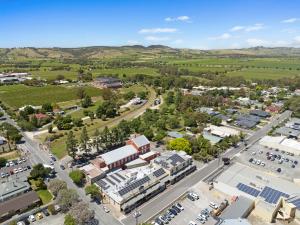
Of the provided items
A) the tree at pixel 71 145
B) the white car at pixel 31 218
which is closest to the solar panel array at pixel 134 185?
the white car at pixel 31 218

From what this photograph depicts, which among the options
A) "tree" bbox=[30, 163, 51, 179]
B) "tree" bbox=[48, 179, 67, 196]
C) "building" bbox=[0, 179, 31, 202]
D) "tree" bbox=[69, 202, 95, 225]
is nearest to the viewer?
"tree" bbox=[69, 202, 95, 225]

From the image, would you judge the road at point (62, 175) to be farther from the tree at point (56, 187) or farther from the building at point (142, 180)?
the tree at point (56, 187)

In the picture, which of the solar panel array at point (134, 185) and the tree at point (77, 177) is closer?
the solar panel array at point (134, 185)

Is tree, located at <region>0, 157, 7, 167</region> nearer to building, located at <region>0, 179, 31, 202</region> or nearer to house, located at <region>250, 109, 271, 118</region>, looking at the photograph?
building, located at <region>0, 179, 31, 202</region>

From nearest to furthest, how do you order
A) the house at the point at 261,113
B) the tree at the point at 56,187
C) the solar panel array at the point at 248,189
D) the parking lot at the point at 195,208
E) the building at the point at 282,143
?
1. the parking lot at the point at 195,208
2. the tree at the point at 56,187
3. the solar panel array at the point at 248,189
4. the building at the point at 282,143
5. the house at the point at 261,113

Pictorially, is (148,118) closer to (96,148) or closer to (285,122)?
(96,148)

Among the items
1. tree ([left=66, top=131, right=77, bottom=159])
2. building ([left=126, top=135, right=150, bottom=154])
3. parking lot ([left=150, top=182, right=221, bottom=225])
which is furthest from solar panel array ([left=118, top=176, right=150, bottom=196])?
tree ([left=66, top=131, right=77, bottom=159])

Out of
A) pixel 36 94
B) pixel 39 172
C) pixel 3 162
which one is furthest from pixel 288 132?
pixel 36 94
